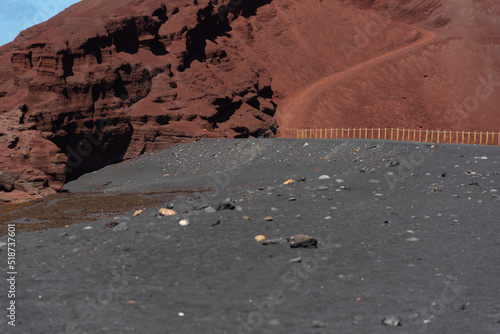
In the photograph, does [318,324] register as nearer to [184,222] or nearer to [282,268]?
[282,268]

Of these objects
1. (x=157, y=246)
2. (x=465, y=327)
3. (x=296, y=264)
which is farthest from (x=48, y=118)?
(x=465, y=327)

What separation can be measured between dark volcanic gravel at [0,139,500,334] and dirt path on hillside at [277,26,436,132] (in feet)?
100

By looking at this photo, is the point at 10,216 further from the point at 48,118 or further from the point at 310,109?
the point at 310,109

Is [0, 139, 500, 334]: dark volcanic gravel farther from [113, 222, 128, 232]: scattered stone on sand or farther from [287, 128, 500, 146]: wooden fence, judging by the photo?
[287, 128, 500, 146]: wooden fence

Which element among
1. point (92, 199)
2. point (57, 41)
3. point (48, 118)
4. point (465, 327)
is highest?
point (57, 41)

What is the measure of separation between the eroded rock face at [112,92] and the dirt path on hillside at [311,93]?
3.76 m

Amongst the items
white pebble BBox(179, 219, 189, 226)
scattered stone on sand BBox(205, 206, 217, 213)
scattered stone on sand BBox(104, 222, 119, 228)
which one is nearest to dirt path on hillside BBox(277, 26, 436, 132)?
scattered stone on sand BBox(205, 206, 217, 213)

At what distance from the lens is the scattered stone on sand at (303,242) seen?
7.48 metres

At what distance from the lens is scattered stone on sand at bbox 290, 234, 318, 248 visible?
7484 mm

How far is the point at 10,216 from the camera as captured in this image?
15.6 m

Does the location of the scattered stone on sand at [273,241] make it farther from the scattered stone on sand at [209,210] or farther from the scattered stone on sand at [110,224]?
the scattered stone on sand at [110,224]

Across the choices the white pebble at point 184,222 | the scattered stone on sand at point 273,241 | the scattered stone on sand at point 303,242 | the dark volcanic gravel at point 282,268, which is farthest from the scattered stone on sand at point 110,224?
Result: the scattered stone on sand at point 303,242

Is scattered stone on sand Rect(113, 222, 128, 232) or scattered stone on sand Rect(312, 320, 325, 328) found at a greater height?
scattered stone on sand Rect(113, 222, 128, 232)

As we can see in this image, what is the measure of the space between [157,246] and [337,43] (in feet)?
163
